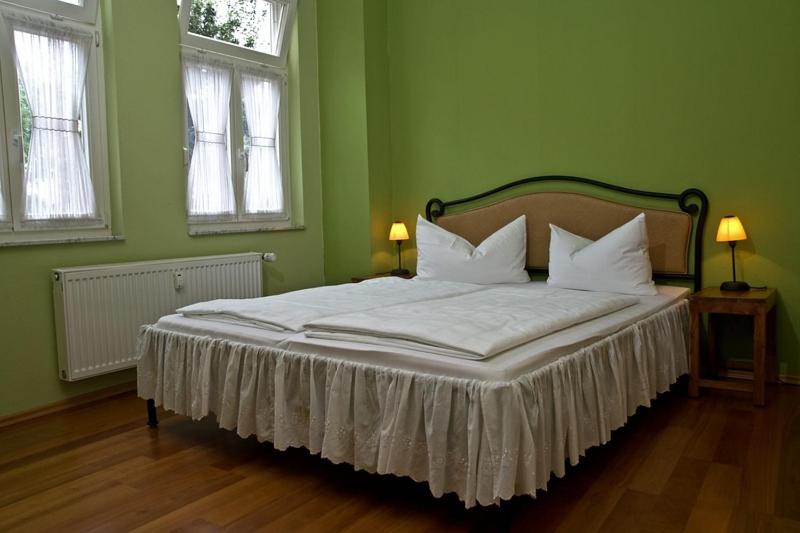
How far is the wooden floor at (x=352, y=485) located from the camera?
2148 millimetres

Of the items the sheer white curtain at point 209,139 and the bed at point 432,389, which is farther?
the sheer white curtain at point 209,139

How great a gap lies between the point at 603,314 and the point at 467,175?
199 cm

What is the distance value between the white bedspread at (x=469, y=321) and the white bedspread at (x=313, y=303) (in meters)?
0.15

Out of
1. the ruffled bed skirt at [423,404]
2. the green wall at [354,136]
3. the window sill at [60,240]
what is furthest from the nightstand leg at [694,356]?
the window sill at [60,240]

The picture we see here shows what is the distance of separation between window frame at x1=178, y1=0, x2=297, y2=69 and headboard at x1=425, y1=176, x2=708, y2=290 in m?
1.57

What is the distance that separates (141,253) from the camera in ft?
12.5

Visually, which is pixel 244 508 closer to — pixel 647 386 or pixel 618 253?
pixel 647 386

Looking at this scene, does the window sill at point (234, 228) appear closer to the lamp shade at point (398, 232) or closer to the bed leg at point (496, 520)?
the lamp shade at point (398, 232)

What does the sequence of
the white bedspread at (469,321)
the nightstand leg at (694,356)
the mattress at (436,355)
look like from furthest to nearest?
Answer: the nightstand leg at (694,356)
the white bedspread at (469,321)
the mattress at (436,355)

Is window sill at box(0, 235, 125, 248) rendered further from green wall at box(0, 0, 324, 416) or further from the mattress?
the mattress

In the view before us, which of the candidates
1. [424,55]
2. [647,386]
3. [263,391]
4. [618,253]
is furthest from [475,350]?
[424,55]

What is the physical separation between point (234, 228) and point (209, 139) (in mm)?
596

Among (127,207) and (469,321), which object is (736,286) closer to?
(469,321)

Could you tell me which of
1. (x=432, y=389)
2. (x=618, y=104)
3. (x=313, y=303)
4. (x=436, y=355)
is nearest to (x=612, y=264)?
(x=618, y=104)
